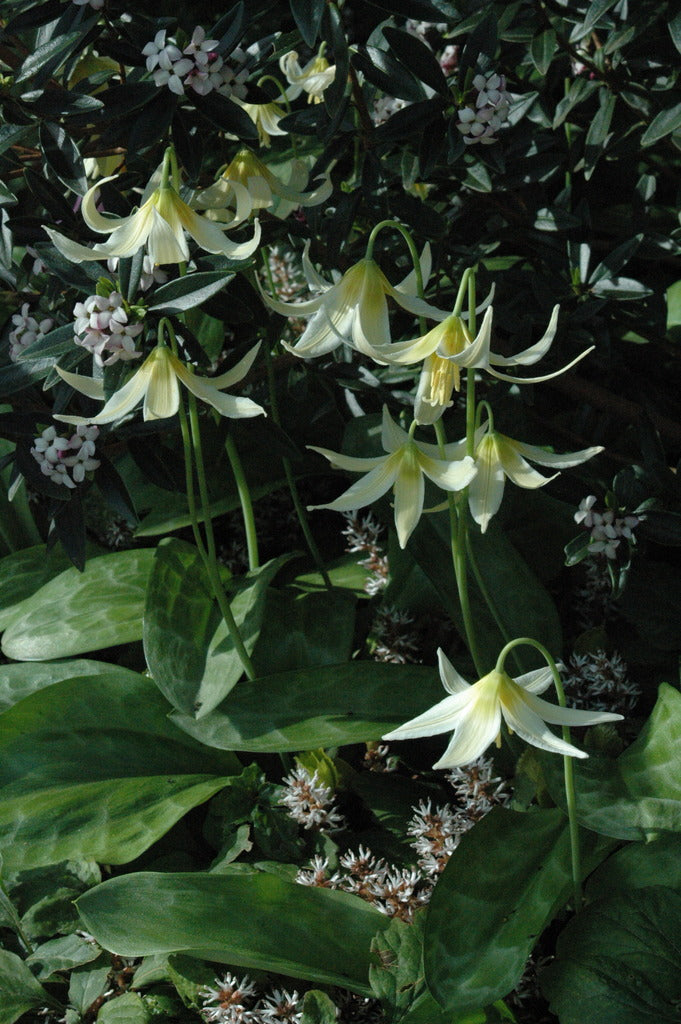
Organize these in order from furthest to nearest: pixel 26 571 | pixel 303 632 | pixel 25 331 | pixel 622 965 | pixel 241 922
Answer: pixel 26 571, pixel 303 632, pixel 25 331, pixel 241 922, pixel 622 965

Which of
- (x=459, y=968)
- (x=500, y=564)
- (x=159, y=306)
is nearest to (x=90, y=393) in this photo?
(x=159, y=306)

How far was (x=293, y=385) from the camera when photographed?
79.4 inches

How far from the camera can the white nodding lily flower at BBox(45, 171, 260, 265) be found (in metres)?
1.29

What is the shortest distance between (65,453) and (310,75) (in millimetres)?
758

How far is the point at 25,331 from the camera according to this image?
1.74m

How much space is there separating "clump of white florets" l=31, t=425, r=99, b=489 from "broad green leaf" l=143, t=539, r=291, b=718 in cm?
24

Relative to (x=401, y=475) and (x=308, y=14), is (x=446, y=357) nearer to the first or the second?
(x=401, y=475)

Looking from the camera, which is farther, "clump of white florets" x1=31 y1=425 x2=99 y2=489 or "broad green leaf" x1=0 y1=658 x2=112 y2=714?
"broad green leaf" x1=0 y1=658 x2=112 y2=714

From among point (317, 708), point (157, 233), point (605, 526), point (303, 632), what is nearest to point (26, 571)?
point (303, 632)

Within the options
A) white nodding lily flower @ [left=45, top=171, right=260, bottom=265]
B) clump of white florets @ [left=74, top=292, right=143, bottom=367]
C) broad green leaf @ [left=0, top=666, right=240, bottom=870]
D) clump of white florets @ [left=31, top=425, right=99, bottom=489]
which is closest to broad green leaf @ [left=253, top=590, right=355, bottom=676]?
broad green leaf @ [left=0, top=666, right=240, bottom=870]

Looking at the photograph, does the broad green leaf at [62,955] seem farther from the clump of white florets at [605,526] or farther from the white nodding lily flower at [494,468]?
the clump of white florets at [605,526]

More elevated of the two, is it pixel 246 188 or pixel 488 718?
pixel 246 188

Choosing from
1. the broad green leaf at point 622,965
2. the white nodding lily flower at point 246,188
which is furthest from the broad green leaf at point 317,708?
the white nodding lily flower at point 246,188

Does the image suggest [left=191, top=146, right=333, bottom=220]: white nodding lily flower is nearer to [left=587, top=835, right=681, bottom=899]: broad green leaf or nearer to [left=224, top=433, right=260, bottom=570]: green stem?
[left=224, top=433, right=260, bottom=570]: green stem
